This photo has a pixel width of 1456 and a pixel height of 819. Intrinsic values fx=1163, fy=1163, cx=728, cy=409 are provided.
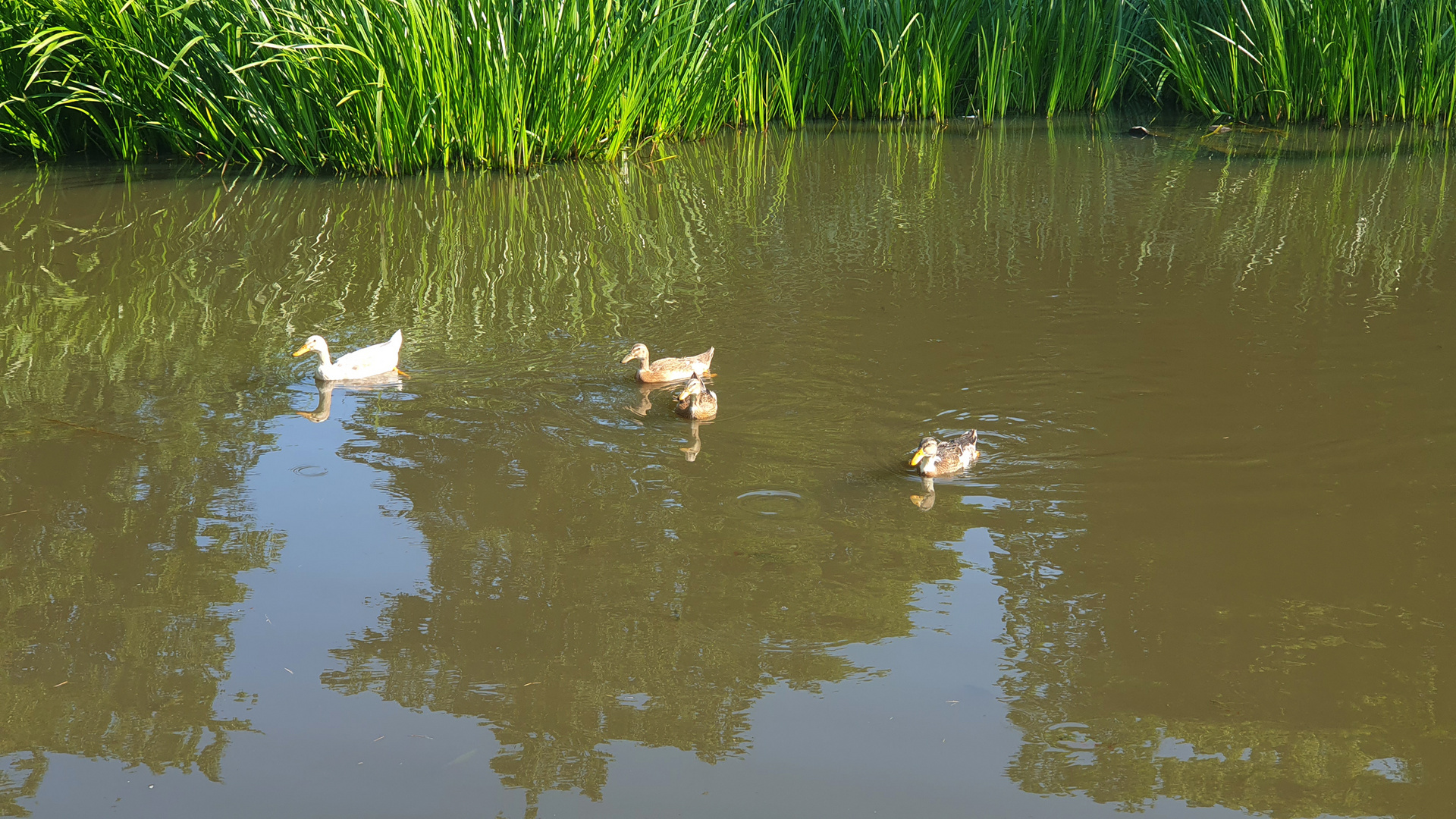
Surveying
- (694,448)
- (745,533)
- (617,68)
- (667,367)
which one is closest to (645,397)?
(667,367)

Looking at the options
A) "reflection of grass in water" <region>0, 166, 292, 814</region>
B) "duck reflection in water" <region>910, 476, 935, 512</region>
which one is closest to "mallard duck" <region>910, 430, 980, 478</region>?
"duck reflection in water" <region>910, 476, 935, 512</region>

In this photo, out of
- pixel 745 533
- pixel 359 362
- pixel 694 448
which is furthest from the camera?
pixel 359 362

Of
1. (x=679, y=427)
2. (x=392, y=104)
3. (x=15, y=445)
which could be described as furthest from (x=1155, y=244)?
(x=15, y=445)

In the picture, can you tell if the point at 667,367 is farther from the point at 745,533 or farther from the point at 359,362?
the point at 745,533

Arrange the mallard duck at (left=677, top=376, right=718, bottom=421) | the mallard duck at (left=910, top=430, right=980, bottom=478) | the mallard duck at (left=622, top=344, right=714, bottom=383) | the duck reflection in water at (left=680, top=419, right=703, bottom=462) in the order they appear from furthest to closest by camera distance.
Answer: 1. the mallard duck at (left=622, top=344, right=714, bottom=383)
2. the mallard duck at (left=677, top=376, right=718, bottom=421)
3. the duck reflection in water at (left=680, top=419, right=703, bottom=462)
4. the mallard duck at (left=910, top=430, right=980, bottom=478)

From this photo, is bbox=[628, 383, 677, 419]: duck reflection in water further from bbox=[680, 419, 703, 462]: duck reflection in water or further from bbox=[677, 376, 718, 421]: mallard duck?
bbox=[680, 419, 703, 462]: duck reflection in water

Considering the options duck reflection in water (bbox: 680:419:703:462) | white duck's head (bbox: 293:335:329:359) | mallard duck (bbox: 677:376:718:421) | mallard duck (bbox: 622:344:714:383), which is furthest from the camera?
white duck's head (bbox: 293:335:329:359)

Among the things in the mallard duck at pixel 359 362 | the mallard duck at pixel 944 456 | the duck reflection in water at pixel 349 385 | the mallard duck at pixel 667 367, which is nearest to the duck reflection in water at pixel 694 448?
the mallard duck at pixel 667 367

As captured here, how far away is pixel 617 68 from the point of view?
1059 cm

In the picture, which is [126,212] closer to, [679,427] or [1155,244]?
[679,427]

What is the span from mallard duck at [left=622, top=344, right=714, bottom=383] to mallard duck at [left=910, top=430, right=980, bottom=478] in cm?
145

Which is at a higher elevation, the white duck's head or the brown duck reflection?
the white duck's head

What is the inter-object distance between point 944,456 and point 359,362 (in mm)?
2991

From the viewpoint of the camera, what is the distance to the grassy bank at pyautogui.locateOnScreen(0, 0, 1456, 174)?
985 cm
